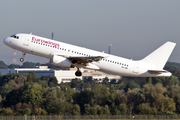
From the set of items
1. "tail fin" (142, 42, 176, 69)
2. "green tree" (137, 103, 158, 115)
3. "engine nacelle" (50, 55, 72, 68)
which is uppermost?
"tail fin" (142, 42, 176, 69)

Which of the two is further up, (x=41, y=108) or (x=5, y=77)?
(x=5, y=77)

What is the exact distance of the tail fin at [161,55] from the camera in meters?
57.8

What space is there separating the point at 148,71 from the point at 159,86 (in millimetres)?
7131

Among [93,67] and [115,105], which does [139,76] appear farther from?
[115,105]

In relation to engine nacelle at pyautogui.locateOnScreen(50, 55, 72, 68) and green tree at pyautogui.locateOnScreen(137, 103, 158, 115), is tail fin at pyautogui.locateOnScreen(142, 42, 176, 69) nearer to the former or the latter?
engine nacelle at pyautogui.locateOnScreen(50, 55, 72, 68)

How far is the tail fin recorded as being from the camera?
57844 millimetres

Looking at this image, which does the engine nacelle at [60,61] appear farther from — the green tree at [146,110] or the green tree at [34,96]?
the green tree at [34,96]

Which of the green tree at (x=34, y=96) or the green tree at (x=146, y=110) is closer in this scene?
the green tree at (x=146, y=110)

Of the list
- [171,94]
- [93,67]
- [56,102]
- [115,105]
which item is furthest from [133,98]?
[93,67]

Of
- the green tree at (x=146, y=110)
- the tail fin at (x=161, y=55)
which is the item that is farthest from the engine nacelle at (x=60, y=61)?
the green tree at (x=146, y=110)

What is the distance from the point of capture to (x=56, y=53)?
172ft

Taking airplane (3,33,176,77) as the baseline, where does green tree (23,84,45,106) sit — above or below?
below

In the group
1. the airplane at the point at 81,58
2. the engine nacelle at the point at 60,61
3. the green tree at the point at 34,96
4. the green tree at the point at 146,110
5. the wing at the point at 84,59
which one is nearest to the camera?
the wing at the point at 84,59

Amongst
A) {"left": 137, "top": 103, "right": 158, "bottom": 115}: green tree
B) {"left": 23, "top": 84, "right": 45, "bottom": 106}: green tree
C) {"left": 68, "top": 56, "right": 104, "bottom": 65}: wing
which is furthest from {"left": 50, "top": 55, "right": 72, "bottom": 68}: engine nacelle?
{"left": 23, "top": 84, "right": 45, "bottom": 106}: green tree
